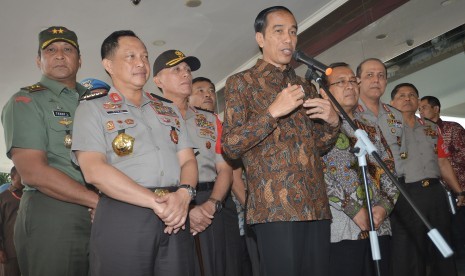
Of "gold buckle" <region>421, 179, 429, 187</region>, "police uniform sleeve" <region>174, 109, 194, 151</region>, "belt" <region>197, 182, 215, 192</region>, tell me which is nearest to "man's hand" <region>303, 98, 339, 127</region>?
"police uniform sleeve" <region>174, 109, 194, 151</region>

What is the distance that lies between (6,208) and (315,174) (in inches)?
166

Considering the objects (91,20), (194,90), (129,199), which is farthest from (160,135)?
(91,20)

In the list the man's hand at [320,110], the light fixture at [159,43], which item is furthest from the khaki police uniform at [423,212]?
the light fixture at [159,43]

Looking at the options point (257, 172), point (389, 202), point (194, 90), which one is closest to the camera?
point (257, 172)

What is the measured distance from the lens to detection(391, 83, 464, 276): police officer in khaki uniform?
2979 mm

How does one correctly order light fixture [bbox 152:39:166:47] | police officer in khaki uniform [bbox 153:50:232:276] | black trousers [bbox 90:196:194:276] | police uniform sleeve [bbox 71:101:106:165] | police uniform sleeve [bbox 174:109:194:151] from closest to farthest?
black trousers [bbox 90:196:194:276] → police uniform sleeve [bbox 71:101:106:165] → police uniform sleeve [bbox 174:109:194:151] → police officer in khaki uniform [bbox 153:50:232:276] → light fixture [bbox 152:39:166:47]

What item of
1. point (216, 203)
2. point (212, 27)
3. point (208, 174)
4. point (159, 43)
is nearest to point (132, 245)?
point (216, 203)

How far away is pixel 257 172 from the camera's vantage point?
1.67m

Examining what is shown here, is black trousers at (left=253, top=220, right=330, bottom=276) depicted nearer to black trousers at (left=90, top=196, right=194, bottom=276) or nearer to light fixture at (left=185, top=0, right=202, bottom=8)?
black trousers at (left=90, top=196, right=194, bottom=276)

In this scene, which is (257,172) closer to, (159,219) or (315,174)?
(315,174)

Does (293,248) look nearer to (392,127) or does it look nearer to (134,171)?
(134,171)

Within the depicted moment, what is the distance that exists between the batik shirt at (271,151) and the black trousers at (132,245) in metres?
0.31

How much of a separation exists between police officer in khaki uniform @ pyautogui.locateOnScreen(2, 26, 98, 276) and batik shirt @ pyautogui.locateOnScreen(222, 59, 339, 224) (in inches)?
29.8

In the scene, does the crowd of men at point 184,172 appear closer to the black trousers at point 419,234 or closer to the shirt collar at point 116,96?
the shirt collar at point 116,96
